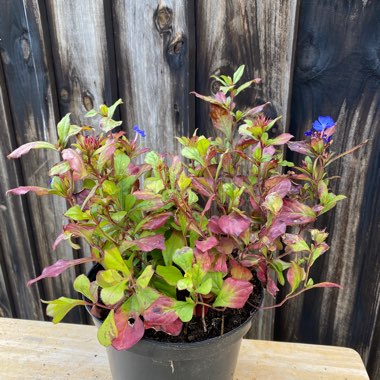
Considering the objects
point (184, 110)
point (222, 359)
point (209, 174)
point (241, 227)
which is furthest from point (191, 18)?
point (222, 359)

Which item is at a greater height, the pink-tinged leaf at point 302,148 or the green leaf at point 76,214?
the pink-tinged leaf at point 302,148

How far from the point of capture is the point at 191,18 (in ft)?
3.46

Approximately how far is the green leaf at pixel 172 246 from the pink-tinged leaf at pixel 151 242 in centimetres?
7

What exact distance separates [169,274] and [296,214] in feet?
0.74

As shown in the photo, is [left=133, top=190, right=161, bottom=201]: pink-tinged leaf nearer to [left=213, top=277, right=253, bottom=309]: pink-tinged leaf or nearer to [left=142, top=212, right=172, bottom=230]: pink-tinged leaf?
[left=142, top=212, right=172, bottom=230]: pink-tinged leaf

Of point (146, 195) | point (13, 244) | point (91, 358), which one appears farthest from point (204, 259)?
point (13, 244)

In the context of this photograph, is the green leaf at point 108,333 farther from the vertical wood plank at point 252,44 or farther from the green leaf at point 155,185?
the vertical wood plank at point 252,44

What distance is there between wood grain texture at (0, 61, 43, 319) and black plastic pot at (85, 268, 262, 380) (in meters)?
0.71

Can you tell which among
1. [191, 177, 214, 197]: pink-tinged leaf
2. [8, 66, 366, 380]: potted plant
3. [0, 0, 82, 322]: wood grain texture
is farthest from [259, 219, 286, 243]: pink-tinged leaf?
[0, 0, 82, 322]: wood grain texture

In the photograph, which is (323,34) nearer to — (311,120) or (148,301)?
(311,120)

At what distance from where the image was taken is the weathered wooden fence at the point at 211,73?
1.04 m

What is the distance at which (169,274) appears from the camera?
2.36 feet

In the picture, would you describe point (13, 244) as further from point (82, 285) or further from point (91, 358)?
point (82, 285)

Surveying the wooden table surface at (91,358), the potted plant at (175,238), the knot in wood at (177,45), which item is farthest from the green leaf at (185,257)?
the knot in wood at (177,45)
